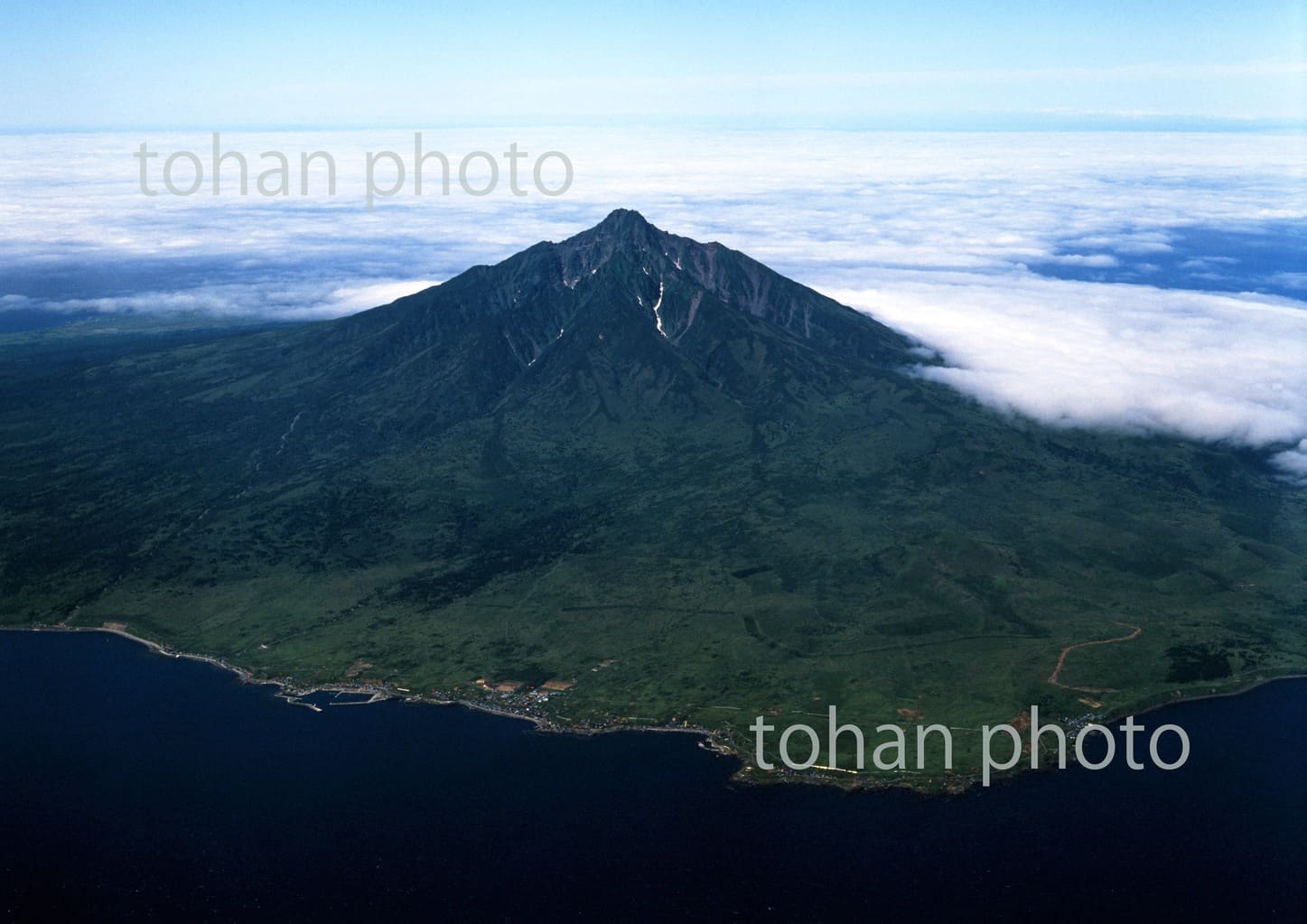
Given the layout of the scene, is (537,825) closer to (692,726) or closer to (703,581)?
(692,726)

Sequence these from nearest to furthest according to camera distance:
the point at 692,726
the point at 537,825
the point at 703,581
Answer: the point at 537,825
the point at 692,726
the point at 703,581

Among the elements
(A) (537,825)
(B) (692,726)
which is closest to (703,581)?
(B) (692,726)

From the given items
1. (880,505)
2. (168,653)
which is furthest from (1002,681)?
(168,653)

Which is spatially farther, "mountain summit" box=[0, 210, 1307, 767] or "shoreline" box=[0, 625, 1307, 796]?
"mountain summit" box=[0, 210, 1307, 767]

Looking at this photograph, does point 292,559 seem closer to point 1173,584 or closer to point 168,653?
point 168,653

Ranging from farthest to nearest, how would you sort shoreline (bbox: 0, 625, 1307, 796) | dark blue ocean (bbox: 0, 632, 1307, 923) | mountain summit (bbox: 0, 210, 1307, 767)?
mountain summit (bbox: 0, 210, 1307, 767), shoreline (bbox: 0, 625, 1307, 796), dark blue ocean (bbox: 0, 632, 1307, 923)

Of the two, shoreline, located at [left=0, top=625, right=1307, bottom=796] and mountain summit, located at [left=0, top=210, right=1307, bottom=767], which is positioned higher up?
mountain summit, located at [left=0, top=210, right=1307, bottom=767]

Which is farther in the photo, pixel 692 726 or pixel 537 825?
pixel 692 726
